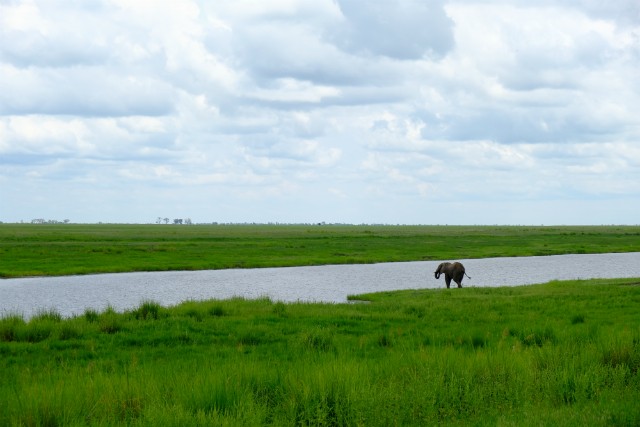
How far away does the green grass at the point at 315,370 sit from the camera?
910 centimetres

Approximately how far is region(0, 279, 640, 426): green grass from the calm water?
923cm

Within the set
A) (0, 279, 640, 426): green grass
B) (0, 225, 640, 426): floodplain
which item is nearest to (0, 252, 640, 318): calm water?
(0, 225, 640, 426): floodplain

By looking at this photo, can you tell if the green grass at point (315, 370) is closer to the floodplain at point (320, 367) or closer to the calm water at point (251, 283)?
the floodplain at point (320, 367)

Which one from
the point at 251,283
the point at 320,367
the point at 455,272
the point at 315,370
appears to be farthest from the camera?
the point at 251,283

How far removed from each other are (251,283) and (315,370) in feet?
99.6

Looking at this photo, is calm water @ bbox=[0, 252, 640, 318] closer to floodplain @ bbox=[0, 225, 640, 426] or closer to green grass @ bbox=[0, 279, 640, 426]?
floodplain @ bbox=[0, 225, 640, 426]

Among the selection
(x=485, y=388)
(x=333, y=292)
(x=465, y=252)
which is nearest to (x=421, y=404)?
(x=485, y=388)

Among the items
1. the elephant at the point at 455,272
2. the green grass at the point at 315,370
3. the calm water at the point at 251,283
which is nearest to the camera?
the green grass at the point at 315,370

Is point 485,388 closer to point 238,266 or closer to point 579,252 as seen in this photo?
point 238,266

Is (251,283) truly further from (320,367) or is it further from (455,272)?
(320,367)

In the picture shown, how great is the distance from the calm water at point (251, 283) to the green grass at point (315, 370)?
9229mm

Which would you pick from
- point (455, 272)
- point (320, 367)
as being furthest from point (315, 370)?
point (455, 272)

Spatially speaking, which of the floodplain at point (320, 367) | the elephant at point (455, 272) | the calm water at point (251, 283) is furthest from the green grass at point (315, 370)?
the elephant at point (455, 272)

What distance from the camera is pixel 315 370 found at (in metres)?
10.8
